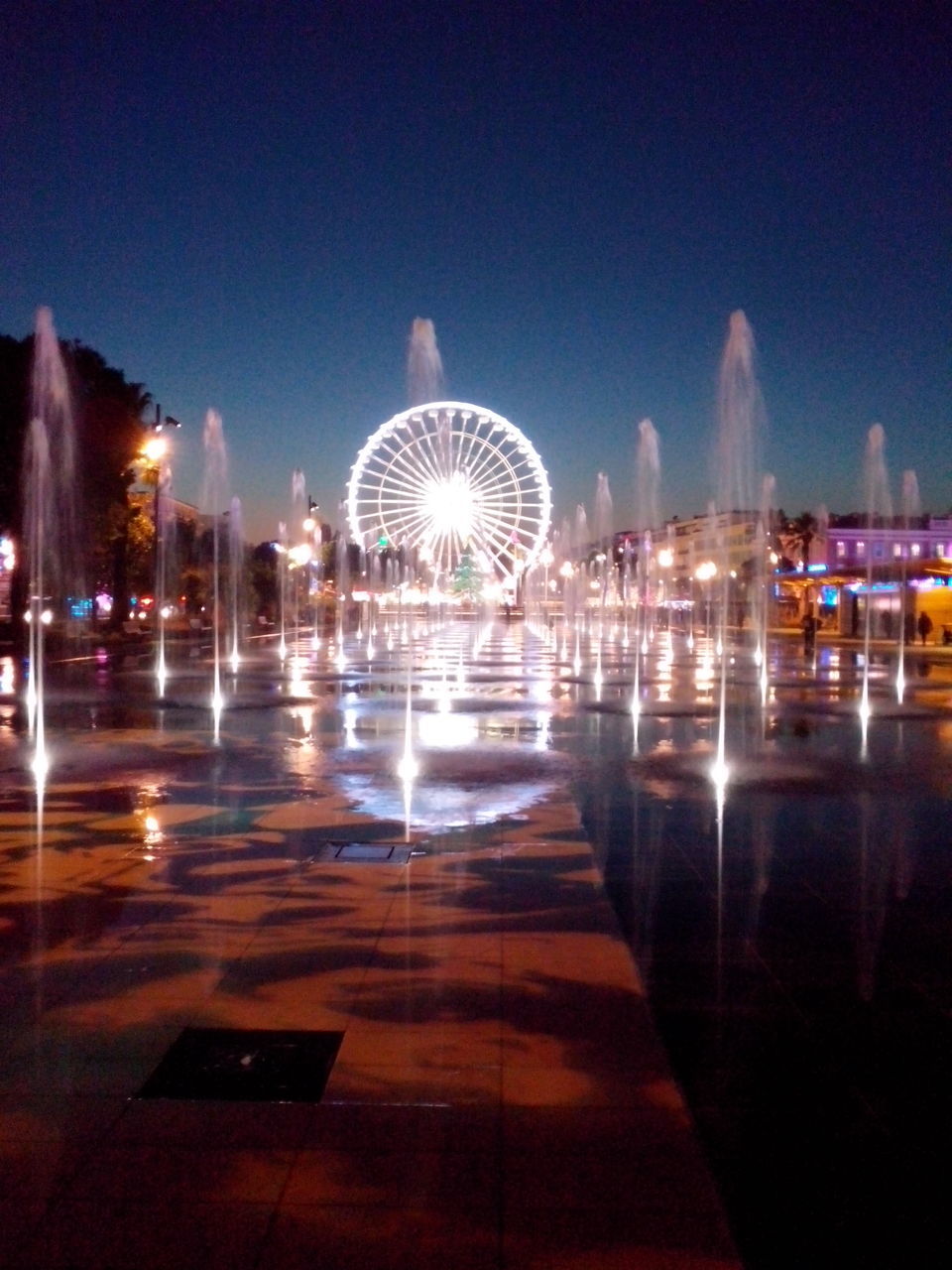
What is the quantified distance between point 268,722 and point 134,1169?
50.5 ft

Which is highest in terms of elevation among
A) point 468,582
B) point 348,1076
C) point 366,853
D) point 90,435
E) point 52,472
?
point 90,435

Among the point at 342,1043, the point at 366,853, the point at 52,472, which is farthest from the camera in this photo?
the point at 52,472

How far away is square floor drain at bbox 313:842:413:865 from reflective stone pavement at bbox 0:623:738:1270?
0.39 ft

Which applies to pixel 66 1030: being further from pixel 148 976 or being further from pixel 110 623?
pixel 110 623

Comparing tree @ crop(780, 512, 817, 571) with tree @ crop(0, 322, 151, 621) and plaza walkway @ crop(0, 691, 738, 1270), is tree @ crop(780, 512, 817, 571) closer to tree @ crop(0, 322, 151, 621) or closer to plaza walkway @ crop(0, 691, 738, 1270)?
tree @ crop(0, 322, 151, 621)

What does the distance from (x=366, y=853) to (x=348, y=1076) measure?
434 centimetres

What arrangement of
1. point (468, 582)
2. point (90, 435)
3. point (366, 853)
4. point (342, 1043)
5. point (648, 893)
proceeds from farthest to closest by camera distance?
point (468, 582) < point (90, 435) < point (366, 853) < point (648, 893) < point (342, 1043)

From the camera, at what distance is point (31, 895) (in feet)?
26.4

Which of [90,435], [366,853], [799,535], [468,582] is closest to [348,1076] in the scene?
[366,853]

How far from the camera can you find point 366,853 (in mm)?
9453

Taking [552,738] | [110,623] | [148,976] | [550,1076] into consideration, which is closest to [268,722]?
[552,738]

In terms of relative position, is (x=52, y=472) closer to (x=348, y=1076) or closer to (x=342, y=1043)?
(x=342, y=1043)

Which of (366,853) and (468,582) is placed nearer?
(366,853)

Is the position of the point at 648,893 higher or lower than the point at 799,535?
lower
